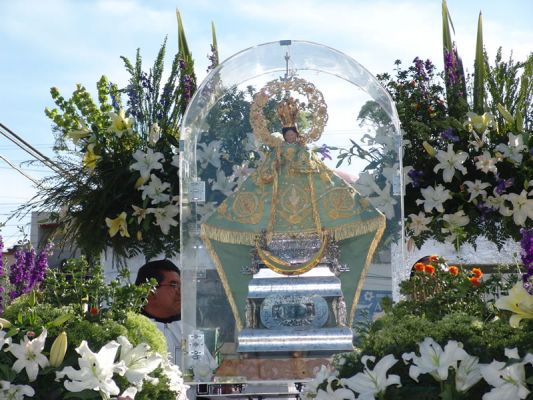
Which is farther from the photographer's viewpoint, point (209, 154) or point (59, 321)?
point (209, 154)

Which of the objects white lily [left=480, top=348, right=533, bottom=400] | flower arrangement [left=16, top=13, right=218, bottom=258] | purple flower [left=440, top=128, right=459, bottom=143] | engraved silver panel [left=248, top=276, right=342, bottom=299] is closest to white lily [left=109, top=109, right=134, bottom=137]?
flower arrangement [left=16, top=13, right=218, bottom=258]

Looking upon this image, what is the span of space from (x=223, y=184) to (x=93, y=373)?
2.45 meters

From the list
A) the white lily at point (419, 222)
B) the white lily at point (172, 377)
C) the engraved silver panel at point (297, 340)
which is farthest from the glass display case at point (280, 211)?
the white lily at point (172, 377)

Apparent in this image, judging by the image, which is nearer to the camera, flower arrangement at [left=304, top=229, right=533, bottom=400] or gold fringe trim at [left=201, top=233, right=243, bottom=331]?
flower arrangement at [left=304, top=229, right=533, bottom=400]

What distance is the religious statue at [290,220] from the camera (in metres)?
5.71

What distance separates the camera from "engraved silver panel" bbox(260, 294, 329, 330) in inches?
218

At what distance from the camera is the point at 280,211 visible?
19.3 ft

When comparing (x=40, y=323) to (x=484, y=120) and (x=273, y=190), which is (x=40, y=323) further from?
(x=484, y=120)

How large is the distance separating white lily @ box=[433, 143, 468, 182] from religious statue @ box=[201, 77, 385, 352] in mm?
723

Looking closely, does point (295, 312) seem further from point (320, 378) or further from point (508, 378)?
point (508, 378)

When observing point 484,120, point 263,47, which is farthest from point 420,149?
point 263,47

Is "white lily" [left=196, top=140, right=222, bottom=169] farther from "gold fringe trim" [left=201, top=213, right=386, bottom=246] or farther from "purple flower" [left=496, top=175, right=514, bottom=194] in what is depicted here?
"purple flower" [left=496, top=175, right=514, bottom=194]

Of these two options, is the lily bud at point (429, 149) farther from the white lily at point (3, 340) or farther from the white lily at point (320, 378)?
the white lily at point (3, 340)

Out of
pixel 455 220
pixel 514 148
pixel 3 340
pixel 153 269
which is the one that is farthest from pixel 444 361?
pixel 153 269
